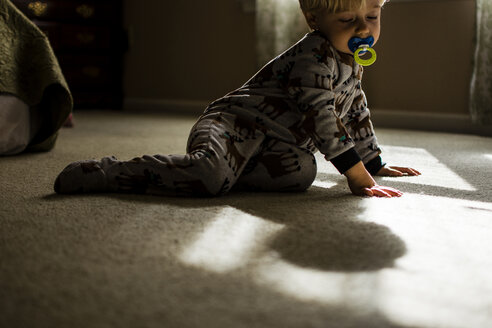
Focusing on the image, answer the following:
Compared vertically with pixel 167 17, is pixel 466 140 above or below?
below

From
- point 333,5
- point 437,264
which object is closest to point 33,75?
point 333,5

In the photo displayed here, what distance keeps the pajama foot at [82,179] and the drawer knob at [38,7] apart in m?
1.93

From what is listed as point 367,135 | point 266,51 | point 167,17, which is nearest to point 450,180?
point 367,135

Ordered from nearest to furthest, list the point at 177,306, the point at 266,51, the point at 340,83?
the point at 177,306 < the point at 340,83 < the point at 266,51

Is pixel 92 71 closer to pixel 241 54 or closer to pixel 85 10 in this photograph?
pixel 85 10

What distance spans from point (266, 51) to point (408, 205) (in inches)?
61.1

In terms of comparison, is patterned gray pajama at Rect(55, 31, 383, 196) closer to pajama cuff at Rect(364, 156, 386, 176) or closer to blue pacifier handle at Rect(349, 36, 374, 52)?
blue pacifier handle at Rect(349, 36, 374, 52)

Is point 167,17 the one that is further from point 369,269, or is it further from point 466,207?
point 369,269

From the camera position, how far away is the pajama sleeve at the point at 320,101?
0.91 meters

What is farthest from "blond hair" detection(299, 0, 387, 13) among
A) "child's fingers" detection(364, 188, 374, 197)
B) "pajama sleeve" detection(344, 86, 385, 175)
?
"child's fingers" detection(364, 188, 374, 197)

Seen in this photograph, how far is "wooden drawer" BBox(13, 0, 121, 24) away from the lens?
2533mm

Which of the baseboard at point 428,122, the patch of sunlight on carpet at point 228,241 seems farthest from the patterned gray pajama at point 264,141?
the baseboard at point 428,122

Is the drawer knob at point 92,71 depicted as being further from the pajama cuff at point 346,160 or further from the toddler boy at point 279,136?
the pajama cuff at point 346,160

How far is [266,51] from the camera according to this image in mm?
2312
